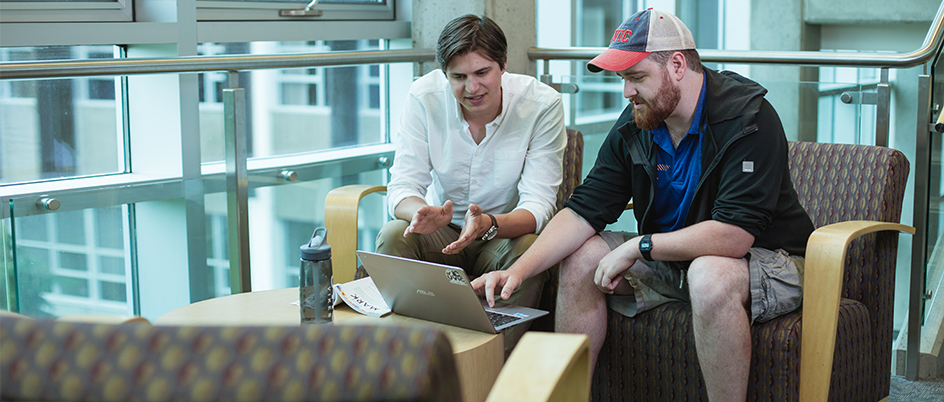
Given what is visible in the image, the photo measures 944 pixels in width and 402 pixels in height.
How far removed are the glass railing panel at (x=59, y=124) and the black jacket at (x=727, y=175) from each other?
1.47m

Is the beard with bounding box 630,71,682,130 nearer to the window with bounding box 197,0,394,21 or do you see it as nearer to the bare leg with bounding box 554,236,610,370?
the bare leg with bounding box 554,236,610,370

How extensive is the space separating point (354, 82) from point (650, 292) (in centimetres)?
190

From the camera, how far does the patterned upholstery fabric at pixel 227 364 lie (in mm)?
581

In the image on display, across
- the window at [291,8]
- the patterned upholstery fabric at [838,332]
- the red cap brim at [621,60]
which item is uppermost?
the window at [291,8]

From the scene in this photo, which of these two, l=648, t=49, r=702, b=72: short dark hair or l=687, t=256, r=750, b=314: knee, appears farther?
l=648, t=49, r=702, b=72: short dark hair

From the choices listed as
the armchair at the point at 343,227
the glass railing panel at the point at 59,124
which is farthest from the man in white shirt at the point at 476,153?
the glass railing panel at the point at 59,124

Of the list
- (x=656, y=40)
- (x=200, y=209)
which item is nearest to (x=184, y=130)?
(x=200, y=209)

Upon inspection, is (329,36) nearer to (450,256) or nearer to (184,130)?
(184,130)

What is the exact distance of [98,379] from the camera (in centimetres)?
60

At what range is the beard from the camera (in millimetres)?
1811

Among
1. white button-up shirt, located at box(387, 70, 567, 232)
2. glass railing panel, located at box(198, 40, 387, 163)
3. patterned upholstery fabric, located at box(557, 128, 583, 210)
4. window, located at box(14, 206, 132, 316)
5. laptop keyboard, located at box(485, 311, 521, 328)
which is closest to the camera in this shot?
laptop keyboard, located at box(485, 311, 521, 328)

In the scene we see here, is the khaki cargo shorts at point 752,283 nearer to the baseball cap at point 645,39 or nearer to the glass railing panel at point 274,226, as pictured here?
the baseball cap at point 645,39

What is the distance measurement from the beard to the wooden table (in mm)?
621

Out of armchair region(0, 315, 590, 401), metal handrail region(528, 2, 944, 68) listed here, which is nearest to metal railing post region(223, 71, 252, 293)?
metal handrail region(528, 2, 944, 68)
